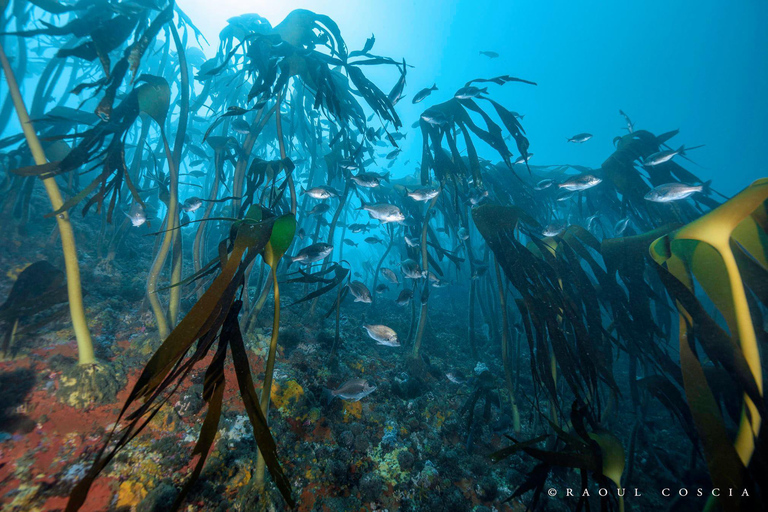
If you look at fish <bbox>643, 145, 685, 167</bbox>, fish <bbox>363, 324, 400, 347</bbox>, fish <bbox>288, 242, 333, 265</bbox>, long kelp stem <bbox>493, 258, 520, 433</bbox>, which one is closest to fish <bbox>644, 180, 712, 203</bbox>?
fish <bbox>643, 145, 685, 167</bbox>

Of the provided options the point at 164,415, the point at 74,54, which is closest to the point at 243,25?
the point at 74,54

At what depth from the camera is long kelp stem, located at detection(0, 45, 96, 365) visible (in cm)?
223

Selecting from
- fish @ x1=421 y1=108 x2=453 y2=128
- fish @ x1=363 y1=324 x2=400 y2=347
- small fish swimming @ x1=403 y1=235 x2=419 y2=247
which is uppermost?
fish @ x1=421 y1=108 x2=453 y2=128

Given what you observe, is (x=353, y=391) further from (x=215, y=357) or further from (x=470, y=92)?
(x=470, y=92)

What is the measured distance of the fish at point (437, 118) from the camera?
4.63m

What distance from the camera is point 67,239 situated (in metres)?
2.25

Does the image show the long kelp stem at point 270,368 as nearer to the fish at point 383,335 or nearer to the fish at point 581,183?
the fish at point 383,335

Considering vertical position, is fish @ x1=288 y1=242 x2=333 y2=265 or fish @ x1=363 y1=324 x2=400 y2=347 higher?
fish @ x1=288 y1=242 x2=333 y2=265

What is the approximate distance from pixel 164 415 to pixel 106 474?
1.73ft

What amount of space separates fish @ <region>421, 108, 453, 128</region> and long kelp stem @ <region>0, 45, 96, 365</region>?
16.0 ft

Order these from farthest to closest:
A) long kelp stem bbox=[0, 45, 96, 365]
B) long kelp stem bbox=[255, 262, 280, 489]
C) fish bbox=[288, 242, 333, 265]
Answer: fish bbox=[288, 242, 333, 265], long kelp stem bbox=[0, 45, 96, 365], long kelp stem bbox=[255, 262, 280, 489]

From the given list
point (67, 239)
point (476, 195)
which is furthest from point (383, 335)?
point (67, 239)

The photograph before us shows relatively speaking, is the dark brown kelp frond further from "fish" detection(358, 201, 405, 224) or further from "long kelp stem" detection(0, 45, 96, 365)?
"fish" detection(358, 201, 405, 224)

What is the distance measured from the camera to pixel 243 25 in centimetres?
550
